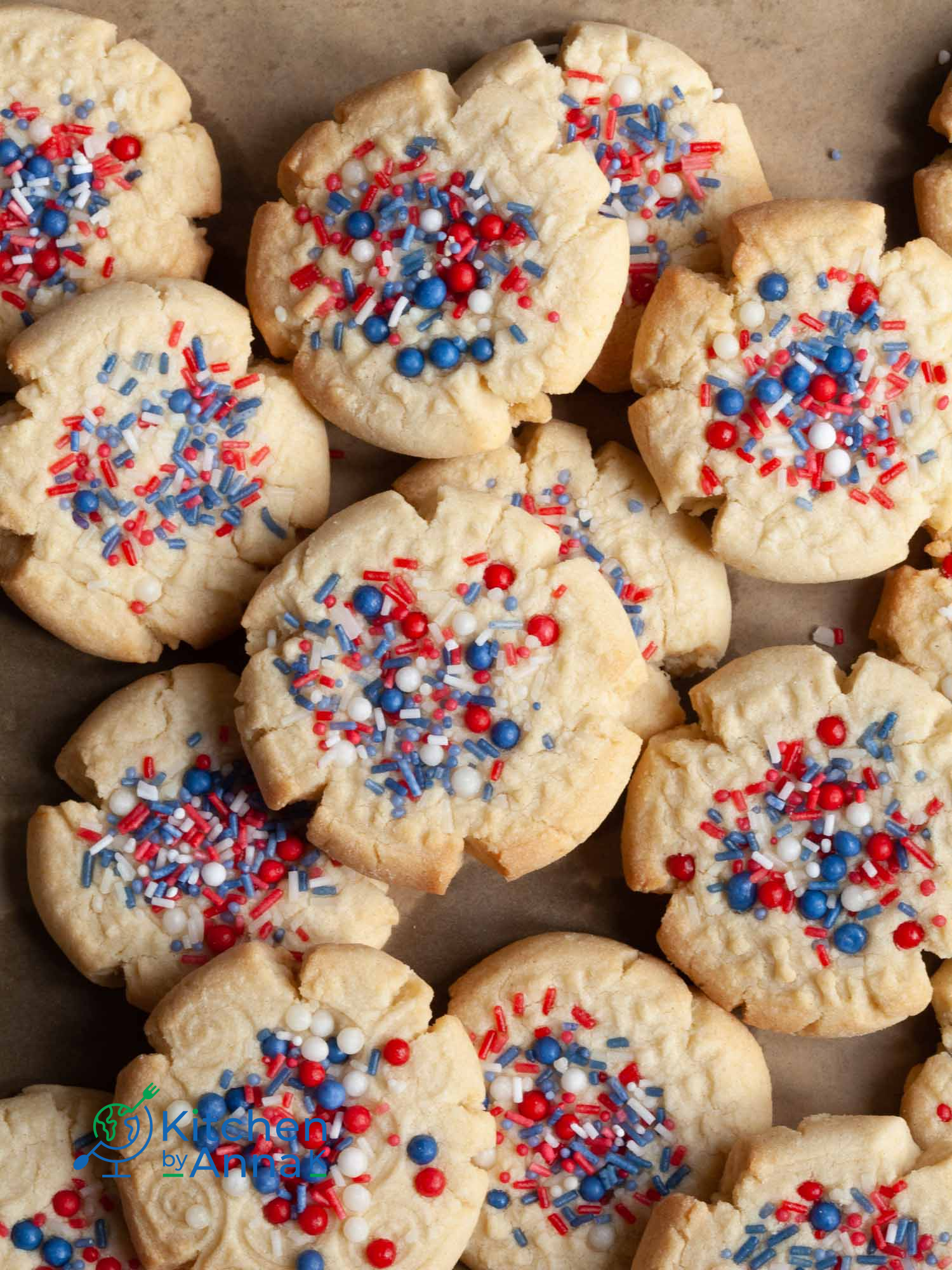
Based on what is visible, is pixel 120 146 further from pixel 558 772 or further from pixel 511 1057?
pixel 511 1057

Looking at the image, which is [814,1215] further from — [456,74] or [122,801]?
[456,74]

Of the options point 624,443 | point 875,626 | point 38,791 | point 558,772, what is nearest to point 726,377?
point 624,443

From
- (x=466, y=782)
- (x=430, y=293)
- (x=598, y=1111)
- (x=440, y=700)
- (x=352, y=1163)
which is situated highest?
(x=430, y=293)

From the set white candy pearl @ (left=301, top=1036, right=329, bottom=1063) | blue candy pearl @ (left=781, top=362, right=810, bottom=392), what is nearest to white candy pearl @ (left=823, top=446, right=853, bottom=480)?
blue candy pearl @ (left=781, top=362, right=810, bottom=392)

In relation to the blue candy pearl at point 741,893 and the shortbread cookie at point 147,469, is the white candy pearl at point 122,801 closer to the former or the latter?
the shortbread cookie at point 147,469

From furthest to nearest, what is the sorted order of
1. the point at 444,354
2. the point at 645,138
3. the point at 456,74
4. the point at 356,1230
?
the point at 456,74
the point at 645,138
the point at 444,354
the point at 356,1230

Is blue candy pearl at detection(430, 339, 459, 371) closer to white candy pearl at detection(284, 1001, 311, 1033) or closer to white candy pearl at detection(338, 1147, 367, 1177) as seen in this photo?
white candy pearl at detection(284, 1001, 311, 1033)

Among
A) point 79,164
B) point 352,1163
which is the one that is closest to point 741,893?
point 352,1163
